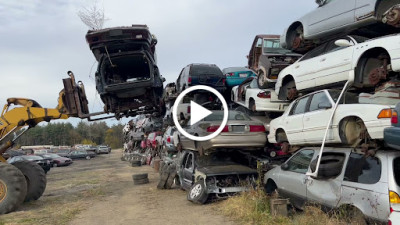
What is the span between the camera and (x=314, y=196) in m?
5.71

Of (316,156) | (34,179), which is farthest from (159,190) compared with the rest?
(316,156)

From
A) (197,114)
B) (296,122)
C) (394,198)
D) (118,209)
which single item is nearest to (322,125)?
(296,122)

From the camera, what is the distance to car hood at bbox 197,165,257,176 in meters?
8.24

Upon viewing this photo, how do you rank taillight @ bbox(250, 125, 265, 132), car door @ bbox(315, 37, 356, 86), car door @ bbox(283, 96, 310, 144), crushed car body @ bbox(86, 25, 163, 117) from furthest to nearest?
crushed car body @ bbox(86, 25, 163, 117)
taillight @ bbox(250, 125, 265, 132)
car door @ bbox(283, 96, 310, 144)
car door @ bbox(315, 37, 356, 86)

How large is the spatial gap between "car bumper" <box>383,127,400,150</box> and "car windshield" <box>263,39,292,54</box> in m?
6.77

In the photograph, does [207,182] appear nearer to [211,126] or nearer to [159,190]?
[211,126]

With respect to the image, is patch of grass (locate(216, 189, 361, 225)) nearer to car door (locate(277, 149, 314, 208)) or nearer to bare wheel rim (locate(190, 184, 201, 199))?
car door (locate(277, 149, 314, 208))

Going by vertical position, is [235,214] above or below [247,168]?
below

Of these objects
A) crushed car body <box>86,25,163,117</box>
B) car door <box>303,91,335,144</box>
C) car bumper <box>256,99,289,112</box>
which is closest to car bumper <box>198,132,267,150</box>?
car bumper <box>256,99,289,112</box>

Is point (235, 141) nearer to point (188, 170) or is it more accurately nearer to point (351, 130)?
point (188, 170)

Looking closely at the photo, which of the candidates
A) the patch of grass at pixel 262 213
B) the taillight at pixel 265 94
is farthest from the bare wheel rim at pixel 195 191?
the taillight at pixel 265 94

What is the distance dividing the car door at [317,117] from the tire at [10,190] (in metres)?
7.23

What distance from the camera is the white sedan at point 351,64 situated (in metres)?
6.16

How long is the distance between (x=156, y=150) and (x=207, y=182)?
13.7m
